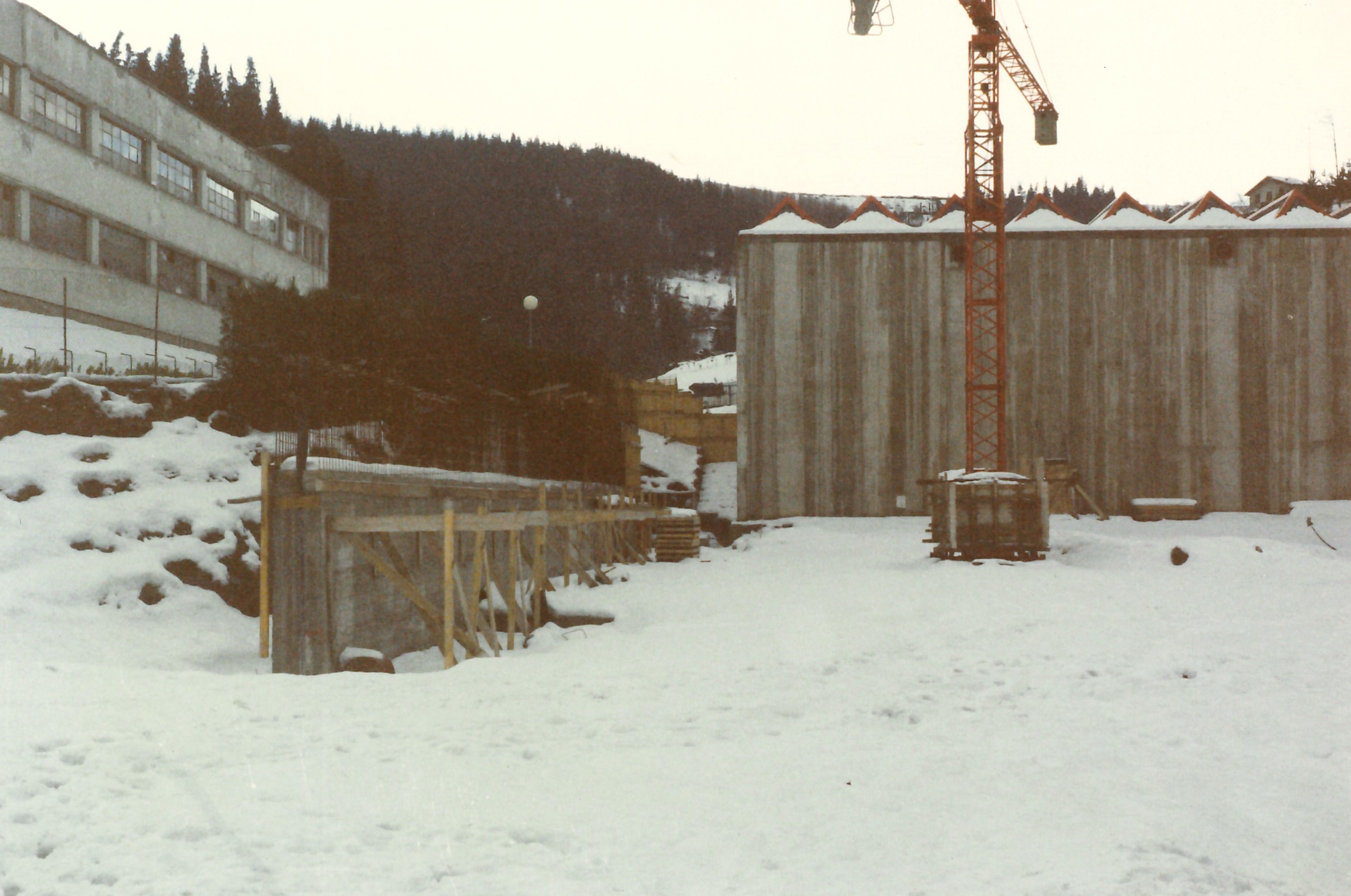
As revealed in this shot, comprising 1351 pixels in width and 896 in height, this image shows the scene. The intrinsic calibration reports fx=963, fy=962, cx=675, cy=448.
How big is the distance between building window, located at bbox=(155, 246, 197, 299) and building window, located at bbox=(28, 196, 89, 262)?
367 centimetres

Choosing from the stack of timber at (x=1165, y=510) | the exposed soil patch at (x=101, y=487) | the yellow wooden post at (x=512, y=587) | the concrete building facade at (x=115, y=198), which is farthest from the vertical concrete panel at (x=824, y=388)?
the exposed soil patch at (x=101, y=487)

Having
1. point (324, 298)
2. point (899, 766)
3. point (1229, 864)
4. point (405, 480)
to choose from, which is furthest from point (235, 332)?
point (1229, 864)

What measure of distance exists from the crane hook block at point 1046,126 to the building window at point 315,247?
1438 inches

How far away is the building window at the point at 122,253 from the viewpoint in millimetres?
34969

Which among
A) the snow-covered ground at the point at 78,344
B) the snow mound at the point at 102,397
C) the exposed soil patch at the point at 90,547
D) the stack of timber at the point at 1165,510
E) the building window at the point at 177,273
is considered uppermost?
the building window at the point at 177,273

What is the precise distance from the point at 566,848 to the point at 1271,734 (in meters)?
6.23

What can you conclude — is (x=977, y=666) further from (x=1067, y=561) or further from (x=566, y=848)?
(x=1067, y=561)

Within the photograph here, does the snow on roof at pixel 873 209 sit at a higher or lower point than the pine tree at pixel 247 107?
lower

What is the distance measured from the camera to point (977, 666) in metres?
11.1

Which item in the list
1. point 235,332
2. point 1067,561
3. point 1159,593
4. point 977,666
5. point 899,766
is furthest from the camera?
point 235,332

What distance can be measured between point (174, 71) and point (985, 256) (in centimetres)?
7631

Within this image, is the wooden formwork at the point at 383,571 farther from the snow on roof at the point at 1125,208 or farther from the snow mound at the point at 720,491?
the snow on roof at the point at 1125,208

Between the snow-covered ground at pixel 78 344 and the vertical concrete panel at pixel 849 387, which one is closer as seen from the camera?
the snow-covered ground at pixel 78 344

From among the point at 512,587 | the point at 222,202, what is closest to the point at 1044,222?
the point at 512,587
